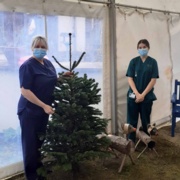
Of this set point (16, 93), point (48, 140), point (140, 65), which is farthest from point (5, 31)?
point (140, 65)

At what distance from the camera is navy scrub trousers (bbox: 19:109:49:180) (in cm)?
236

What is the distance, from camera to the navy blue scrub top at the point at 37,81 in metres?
2.24

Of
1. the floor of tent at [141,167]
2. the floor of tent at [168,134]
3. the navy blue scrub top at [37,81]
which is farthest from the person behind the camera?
the floor of tent at [168,134]

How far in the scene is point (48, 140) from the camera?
2.44 m

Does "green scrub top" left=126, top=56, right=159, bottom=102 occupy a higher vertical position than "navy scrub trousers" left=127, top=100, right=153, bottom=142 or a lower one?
higher

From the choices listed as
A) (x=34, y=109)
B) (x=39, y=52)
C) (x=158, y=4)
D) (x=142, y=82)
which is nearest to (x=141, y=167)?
(x=142, y=82)

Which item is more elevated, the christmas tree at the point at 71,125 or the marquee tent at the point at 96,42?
the marquee tent at the point at 96,42

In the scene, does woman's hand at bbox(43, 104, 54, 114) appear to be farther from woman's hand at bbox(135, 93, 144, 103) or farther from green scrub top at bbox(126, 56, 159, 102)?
green scrub top at bbox(126, 56, 159, 102)

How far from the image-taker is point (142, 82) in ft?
11.1

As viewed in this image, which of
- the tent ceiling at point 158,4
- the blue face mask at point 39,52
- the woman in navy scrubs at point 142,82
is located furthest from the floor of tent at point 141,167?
the tent ceiling at point 158,4

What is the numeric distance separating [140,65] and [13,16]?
63.6 inches

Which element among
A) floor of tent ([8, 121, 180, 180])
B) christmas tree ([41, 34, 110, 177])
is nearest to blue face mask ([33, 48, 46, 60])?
christmas tree ([41, 34, 110, 177])

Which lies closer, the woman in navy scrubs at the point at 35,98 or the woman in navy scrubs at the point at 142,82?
the woman in navy scrubs at the point at 35,98

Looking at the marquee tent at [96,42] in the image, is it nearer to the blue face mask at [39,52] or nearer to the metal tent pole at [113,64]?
the metal tent pole at [113,64]
